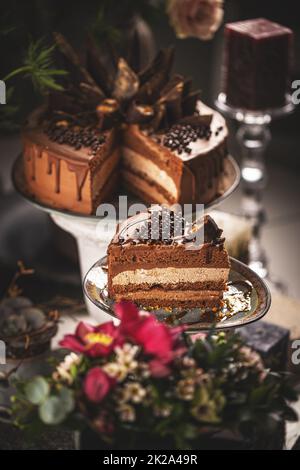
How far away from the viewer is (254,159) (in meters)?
3.53

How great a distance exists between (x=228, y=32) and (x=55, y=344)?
137 centimetres

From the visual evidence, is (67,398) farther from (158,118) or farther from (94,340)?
(158,118)

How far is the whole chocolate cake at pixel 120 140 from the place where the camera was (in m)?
2.69

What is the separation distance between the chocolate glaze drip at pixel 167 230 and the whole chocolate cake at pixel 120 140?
519mm

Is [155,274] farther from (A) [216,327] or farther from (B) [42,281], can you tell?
(B) [42,281]

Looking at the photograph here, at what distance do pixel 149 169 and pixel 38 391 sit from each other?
1.30m

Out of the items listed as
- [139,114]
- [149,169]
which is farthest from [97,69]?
[149,169]

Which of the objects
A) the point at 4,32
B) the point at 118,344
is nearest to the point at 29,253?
the point at 4,32

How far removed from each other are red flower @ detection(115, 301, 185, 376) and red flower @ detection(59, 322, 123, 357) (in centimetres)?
3

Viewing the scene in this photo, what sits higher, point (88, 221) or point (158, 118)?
point (158, 118)

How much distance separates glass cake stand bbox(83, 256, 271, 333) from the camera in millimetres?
2053

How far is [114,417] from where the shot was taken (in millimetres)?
1705

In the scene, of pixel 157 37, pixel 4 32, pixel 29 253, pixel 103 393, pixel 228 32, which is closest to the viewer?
pixel 103 393

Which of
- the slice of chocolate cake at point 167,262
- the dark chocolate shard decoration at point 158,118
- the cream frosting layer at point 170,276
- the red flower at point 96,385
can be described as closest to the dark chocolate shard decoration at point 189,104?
the dark chocolate shard decoration at point 158,118
